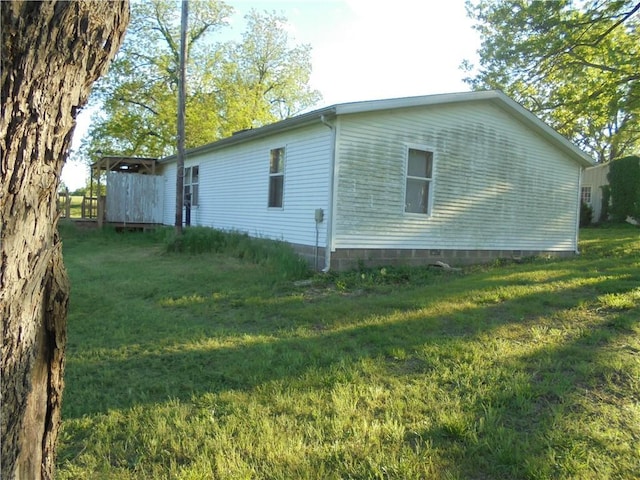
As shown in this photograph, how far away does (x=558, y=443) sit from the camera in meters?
2.83

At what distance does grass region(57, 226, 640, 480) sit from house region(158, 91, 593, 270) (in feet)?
7.96

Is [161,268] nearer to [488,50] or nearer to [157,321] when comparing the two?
[157,321]

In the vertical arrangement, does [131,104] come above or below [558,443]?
above

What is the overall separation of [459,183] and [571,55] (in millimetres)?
8205

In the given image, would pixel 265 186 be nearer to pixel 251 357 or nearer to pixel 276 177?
pixel 276 177

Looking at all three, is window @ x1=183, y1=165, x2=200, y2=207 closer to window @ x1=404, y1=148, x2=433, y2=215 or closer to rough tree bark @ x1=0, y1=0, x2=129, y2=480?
window @ x1=404, y1=148, x2=433, y2=215

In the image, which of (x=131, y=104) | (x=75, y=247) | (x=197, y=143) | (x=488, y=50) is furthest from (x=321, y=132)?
(x=131, y=104)

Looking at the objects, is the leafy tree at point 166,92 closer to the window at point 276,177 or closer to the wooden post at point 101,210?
the wooden post at point 101,210

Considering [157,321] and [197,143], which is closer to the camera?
[157,321]

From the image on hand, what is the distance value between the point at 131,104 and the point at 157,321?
2375 cm

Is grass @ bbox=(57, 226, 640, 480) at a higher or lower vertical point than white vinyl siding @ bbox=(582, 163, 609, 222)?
lower

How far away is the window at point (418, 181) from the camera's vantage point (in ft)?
33.0

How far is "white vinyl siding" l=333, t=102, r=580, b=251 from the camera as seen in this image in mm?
9156

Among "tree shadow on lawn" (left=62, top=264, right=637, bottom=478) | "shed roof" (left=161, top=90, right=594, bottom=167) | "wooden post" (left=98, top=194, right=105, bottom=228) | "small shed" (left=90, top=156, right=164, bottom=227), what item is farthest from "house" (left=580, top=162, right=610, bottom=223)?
"wooden post" (left=98, top=194, right=105, bottom=228)
